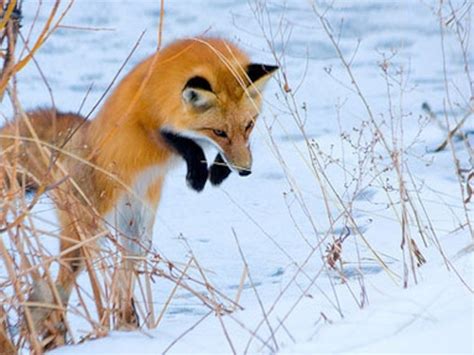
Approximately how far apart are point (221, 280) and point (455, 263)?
1.96m

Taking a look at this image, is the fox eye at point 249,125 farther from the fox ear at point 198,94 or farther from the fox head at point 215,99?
the fox ear at point 198,94

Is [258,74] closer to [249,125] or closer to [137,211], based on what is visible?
[249,125]

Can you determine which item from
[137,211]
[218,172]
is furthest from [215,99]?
[137,211]

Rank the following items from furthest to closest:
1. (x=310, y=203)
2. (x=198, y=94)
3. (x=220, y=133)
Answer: (x=310, y=203), (x=220, y=133), (x=198, y=94)

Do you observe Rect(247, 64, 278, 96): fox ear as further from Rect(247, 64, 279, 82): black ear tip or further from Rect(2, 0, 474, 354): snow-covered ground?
Rect(2, 0, 474, 354): snow-covered ground

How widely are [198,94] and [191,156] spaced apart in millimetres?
283

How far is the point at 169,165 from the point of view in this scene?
5.16 meters

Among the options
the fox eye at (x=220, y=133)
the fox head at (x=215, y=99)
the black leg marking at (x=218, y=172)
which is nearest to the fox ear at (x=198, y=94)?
the fox head at (x=215, y=99)

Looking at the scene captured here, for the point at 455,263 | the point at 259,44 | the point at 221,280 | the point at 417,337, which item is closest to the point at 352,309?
the point at 455,263

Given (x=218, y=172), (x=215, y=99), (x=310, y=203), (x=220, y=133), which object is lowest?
(x=310, y=203)

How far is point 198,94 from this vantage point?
4996 mm

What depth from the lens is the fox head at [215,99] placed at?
16.4ft

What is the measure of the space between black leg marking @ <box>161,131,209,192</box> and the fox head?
32 mm

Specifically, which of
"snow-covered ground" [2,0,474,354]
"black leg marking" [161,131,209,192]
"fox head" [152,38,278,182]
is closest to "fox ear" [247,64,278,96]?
"fox head" [152,38,278,182]
